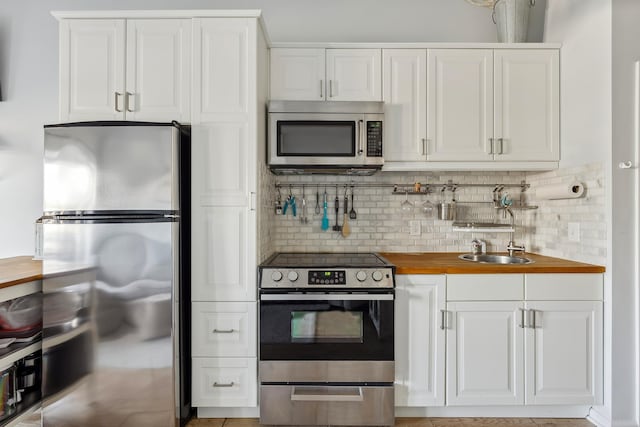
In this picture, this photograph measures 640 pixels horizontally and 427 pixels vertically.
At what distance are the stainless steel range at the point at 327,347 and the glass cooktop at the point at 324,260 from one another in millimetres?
67

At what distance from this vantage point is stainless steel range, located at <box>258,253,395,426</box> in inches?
82.0

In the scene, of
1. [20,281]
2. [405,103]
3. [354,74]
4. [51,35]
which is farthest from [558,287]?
[51,35]

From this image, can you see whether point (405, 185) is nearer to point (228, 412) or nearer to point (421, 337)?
point (421, 337)

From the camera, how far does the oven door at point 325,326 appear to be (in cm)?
209

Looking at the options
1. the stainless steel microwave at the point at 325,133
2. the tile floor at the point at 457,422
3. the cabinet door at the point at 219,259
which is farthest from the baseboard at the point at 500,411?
the stainless steel microwave at the point at 325,133

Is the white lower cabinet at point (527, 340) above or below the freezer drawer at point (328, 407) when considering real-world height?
above

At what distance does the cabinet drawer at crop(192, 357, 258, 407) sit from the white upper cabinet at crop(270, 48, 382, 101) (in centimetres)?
171

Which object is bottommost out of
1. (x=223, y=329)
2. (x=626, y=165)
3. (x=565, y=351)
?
(x=565, y=351)

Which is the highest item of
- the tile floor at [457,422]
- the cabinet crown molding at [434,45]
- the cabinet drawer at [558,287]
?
the cabinet crown molding at [434,45]

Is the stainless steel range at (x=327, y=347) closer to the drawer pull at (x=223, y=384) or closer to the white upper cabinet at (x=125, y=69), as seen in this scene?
the drawer pull at (x=223, y=384)

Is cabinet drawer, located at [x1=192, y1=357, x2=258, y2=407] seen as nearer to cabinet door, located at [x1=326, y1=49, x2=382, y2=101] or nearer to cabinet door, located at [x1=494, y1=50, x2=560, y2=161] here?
cabinet door, located at [x1=326, y1=49, x2=382, y2=101]

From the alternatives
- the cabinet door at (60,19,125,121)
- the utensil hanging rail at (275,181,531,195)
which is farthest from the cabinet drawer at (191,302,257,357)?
the cabinet door at (60,19,125,121)

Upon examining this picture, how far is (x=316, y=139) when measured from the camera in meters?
2.40

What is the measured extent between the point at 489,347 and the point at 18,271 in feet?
9.01
